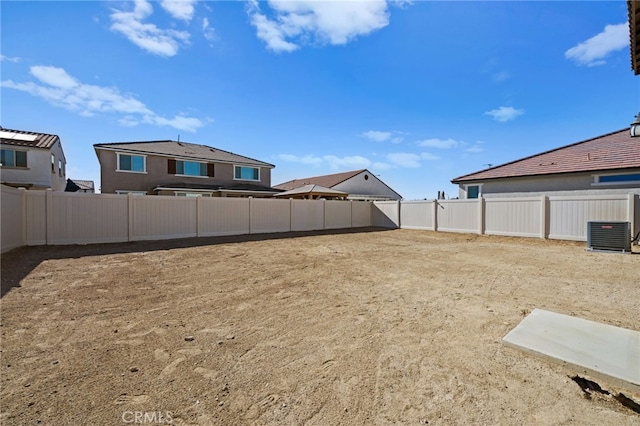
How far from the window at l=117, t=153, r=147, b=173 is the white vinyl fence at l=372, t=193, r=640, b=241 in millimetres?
17150

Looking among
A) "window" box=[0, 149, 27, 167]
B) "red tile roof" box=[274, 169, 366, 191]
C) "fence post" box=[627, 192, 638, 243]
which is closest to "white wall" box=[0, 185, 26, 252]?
"window" box=[0, 149, 27, 167]

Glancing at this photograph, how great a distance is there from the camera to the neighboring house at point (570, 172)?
11445 millimetres

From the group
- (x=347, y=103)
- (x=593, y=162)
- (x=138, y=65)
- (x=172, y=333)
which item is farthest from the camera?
(x=347, y=103)

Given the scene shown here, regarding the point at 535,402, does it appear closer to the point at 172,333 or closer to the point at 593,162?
the point at 172,333

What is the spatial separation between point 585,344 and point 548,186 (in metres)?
13.9

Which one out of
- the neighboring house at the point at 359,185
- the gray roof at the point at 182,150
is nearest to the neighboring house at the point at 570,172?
the neighboring house at the point at 359,185

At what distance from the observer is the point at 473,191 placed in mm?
16531

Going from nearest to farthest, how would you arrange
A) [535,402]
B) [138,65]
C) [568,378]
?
[535,402] < [568,378] < [138,65]

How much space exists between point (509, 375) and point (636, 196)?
11.2m

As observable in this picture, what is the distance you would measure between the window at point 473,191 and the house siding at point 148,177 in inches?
656

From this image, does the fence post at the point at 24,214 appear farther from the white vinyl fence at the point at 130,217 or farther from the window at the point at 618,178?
the window at the point at 618,178

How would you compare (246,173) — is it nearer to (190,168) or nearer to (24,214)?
(190,168)

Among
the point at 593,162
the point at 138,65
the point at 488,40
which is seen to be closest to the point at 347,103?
the point at 488,40

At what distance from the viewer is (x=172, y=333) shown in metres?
3.12
